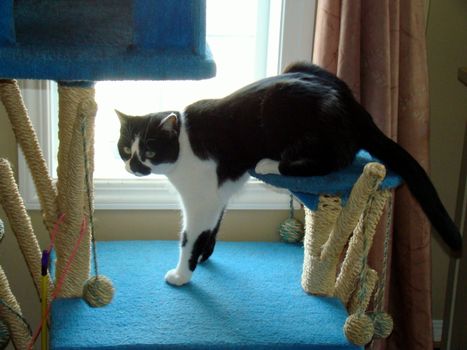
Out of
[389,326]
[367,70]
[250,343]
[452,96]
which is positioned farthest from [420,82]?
[250,343]

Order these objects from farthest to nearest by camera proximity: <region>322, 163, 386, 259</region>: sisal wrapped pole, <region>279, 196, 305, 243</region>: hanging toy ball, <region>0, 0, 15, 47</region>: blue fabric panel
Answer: <region>279, 196, 305, 243</region>: hanging toy ball, <region>322, 163, 386, 259</region>: sisal wrapped pole, <region>0, 0, 15, 47</region>: blue fabric panel

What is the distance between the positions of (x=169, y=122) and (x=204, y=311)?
1.30ft

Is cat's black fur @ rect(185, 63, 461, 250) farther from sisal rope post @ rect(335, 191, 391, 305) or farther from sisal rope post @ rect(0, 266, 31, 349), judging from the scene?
sisal rope post @ rect(0, 266, 31, 349)

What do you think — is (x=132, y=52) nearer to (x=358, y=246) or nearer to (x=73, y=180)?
(x=73, y=180)

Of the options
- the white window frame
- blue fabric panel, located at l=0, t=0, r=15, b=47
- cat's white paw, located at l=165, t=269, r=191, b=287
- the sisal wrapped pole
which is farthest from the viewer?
the white window frame

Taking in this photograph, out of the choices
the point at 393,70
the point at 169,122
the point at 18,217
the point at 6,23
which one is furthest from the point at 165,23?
the point at 393,70

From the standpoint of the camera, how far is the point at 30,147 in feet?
4.40

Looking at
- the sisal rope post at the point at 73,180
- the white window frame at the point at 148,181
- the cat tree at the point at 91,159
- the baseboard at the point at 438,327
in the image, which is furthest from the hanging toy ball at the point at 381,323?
the baseboard at the point at 438,327

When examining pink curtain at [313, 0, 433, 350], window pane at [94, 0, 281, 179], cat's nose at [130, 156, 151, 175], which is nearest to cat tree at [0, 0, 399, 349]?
cat's nose at [130, 156, 151, 175]

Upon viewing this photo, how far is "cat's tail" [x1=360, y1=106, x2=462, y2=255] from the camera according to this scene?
124 cm

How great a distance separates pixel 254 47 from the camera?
184 centimetres

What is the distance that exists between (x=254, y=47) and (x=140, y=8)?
0.89m

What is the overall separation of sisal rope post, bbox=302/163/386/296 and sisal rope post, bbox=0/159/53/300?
1.83ft

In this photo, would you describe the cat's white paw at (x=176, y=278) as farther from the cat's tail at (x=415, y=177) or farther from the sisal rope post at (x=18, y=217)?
the cat's tail at (x=415, y=177)
